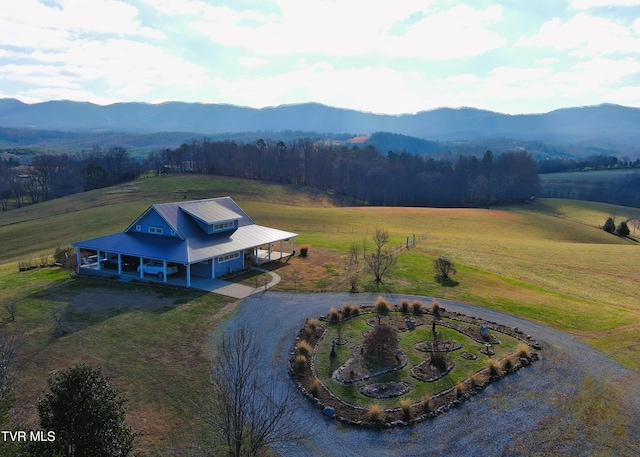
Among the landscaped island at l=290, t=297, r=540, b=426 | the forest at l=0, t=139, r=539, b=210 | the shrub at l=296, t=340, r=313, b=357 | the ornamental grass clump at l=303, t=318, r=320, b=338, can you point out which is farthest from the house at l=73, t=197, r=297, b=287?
the forest at l=0, t=139, r=539, b=210

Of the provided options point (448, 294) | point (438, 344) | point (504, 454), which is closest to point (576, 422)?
point (504, 454)

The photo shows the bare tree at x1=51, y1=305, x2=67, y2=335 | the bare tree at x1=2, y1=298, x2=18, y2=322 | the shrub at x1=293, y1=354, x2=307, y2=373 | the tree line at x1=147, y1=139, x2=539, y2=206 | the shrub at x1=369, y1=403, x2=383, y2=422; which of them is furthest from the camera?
the tree line at x1=147, y1=139, x2=539, y2=206

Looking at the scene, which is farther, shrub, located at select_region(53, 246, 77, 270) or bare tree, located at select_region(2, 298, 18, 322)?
shrub, located at select_region(53, 246, 77, 270)

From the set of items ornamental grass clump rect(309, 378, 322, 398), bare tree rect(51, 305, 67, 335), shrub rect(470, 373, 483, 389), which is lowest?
ornamental grass clump rect(309, 378, 322, 398)

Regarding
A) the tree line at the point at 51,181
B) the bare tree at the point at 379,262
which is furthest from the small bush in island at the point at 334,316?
the tree line at the point at 51,181

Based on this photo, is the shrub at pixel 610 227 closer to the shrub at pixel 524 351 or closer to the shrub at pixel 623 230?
the shrub at pixel 623 230

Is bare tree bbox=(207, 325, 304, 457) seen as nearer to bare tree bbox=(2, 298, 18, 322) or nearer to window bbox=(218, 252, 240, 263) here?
bare tree bbox=(2, 298, 18, 322)

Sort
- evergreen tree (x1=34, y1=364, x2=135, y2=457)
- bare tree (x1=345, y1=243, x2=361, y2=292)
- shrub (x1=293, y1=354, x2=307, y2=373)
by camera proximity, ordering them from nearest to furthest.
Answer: evergreen tree (x1=34, y1=364, x2=135, y2=457) < shrub (x1=293, y1=354, x2=307, y2=373) < bare tree (x1=345, y1=243, x2=361, y2=292)

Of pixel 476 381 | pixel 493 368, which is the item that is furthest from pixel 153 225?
pixel 493 368
